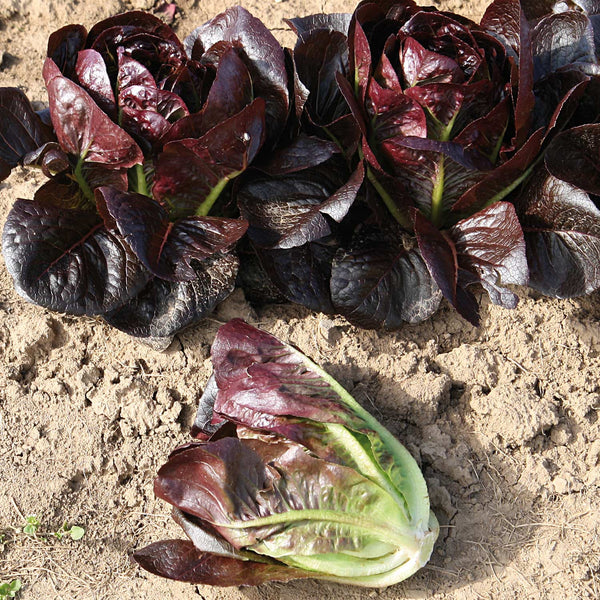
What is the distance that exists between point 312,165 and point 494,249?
2.28 feet

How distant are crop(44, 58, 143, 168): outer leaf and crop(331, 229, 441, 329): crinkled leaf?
0.83 m

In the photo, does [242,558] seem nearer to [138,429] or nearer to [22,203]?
[138,429]

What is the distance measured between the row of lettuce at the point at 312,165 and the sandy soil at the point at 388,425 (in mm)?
159

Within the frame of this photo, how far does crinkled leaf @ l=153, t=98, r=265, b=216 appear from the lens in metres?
2.55

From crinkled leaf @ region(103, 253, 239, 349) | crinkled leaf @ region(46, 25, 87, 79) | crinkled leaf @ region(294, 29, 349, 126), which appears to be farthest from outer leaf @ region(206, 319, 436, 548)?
crinkled leaf @ region(46, 25, 87, 79)

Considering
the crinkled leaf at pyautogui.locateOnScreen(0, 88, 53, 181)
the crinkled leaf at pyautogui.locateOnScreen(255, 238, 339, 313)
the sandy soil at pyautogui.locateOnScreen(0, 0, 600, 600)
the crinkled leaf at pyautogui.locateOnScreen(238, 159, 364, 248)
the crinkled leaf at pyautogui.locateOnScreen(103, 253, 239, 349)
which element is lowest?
the sandy soil at pyautogui.locateOnScreen(0, 0, 600, 600)

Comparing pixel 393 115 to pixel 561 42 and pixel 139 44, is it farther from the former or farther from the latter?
pixel 139 44

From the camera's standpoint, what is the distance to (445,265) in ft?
8.73

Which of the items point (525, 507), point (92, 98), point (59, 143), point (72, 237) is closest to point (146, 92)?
point (92, 98)

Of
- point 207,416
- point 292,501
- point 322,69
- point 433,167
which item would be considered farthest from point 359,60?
point 292,501

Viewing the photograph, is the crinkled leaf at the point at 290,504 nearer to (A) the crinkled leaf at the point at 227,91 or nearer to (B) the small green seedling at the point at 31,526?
(B) the small green seedling at the point at 31,526

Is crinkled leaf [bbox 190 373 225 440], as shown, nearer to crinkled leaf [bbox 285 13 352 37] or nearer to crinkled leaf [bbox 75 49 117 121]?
crinkled leaf [bbox 75 49 117 121]

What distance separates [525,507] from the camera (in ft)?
8.32

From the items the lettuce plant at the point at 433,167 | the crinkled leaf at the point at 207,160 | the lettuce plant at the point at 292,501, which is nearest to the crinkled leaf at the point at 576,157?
the lettuce plant at the point at 433,167
